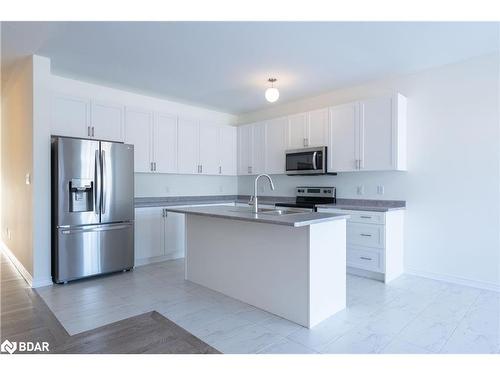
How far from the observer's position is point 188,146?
16.3 feet

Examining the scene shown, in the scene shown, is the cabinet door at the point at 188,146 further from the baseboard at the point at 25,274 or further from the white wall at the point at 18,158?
the baseboard at the point at 25,274

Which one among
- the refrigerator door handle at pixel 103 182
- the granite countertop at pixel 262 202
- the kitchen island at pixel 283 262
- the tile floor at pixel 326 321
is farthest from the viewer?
the granite countertop at pixel 262 202

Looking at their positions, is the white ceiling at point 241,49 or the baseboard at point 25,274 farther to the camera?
the baseboard at point 25,274

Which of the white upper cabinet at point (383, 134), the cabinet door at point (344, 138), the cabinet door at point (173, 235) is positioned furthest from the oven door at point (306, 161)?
the cabinet door at point (173, 235)

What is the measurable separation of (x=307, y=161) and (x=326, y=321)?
2.53 meters

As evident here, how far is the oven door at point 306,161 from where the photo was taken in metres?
4.30

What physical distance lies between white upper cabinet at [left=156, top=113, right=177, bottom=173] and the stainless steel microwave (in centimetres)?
183

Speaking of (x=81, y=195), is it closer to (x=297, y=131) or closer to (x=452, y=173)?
(x=297, y=131)

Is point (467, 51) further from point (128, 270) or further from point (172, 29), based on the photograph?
point (128, 270)

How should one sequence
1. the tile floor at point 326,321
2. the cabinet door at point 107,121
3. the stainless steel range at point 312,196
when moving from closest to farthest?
1. the tile floor at point 326,321
2. the cabinet door at point 107,121
3. the stainless steel range at point 312,196

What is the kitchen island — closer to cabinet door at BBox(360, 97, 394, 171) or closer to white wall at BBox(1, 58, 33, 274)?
cabinet door at BBox(360, 97, 394, 171)

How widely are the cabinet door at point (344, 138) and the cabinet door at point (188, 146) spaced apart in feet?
7.26
